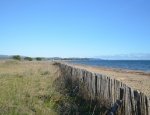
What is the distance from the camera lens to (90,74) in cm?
1057

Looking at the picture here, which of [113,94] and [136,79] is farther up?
[113,94]

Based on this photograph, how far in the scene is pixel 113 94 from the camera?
7.99 metres

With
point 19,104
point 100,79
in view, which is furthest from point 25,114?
point 100,79

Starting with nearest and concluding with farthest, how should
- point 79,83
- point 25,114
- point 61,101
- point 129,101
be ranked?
point 129,101
point 25,114
point 61,101
point 79,83

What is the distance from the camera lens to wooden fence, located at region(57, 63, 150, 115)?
5898mm

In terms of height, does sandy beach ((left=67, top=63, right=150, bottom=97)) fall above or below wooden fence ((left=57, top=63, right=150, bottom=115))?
below

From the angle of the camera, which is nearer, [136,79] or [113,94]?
[113,94]

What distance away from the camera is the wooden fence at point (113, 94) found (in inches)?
232

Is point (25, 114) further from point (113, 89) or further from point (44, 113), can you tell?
point (113, 89)

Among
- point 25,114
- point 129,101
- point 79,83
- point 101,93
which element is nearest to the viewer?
point 129,101

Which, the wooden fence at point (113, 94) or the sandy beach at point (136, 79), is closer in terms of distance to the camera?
the wooden fence at point (113, 94)

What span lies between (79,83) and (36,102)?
2.67 m

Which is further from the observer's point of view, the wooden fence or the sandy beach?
the sandy beach

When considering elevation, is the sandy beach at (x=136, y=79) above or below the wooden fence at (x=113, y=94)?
below
